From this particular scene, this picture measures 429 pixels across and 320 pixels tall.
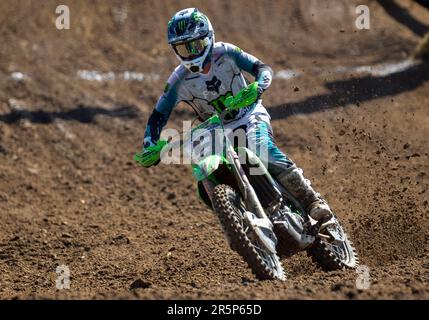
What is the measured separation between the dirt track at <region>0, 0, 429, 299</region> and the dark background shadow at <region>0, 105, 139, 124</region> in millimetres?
29

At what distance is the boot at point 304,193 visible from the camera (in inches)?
250

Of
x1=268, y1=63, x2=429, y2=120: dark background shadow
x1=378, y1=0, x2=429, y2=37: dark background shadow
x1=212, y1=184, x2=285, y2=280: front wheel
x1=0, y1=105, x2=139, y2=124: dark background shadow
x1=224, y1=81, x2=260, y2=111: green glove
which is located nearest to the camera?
x1=212, y1=184, x2=285, y2=280: front wheel

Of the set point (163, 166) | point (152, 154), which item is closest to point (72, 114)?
point (163, 166)

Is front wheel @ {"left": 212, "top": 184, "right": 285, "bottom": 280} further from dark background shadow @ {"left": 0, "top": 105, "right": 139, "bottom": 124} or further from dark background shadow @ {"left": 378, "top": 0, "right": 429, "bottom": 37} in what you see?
dark background shadow @ {"left": 378, "top": 0, "right": 429, "bottom": 37}

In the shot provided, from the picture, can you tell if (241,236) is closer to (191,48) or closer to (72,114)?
(191,48)

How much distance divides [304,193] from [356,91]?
5759mm

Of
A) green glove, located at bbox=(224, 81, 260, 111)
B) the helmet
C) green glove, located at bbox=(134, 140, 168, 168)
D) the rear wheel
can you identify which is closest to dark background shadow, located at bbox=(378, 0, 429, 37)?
the rear wheel

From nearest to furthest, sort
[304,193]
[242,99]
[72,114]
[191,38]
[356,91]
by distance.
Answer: [242,99]
[191,38]
[304,193]
[72,114]
[356,91]

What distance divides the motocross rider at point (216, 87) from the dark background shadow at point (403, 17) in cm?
905

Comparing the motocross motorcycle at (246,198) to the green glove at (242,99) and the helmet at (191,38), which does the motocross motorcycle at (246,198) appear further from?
the helmet at (191,38)

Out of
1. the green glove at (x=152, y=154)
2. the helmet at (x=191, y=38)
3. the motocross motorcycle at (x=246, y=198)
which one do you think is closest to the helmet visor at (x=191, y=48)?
the helmet at (x=191, y=38)

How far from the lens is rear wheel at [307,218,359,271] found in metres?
6.46

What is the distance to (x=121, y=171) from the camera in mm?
10156

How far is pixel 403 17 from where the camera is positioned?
15484 millimetres
